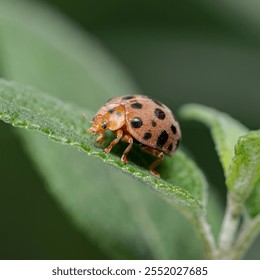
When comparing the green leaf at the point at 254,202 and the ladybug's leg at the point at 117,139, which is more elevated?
the green leaf at the point at 254,202

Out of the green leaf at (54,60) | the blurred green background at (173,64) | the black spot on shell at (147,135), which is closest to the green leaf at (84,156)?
the green leaf at (54,60)

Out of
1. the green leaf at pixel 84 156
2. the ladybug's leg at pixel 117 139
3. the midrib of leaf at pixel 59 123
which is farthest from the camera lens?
the green leaf at pixel 84 156

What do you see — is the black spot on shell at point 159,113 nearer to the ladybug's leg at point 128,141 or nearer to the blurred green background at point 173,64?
the ladybug's leg at point 128,141

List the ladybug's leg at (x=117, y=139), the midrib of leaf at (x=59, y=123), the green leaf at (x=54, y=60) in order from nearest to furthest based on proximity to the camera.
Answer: the midrib of leaf at (x=59, y=123), the ladybug's leg at (x=117, y=139), the green leaf at (x=54, y=60)

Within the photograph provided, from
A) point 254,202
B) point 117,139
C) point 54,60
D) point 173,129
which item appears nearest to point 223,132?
point 173,129

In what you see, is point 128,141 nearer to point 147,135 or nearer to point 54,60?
point 147,135

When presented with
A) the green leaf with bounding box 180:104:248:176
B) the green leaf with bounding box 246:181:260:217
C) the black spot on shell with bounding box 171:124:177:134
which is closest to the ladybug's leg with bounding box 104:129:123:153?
the black spot on shell with bounding box 171:124:177:134

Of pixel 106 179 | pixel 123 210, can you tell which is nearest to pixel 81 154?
pixel 106 179
